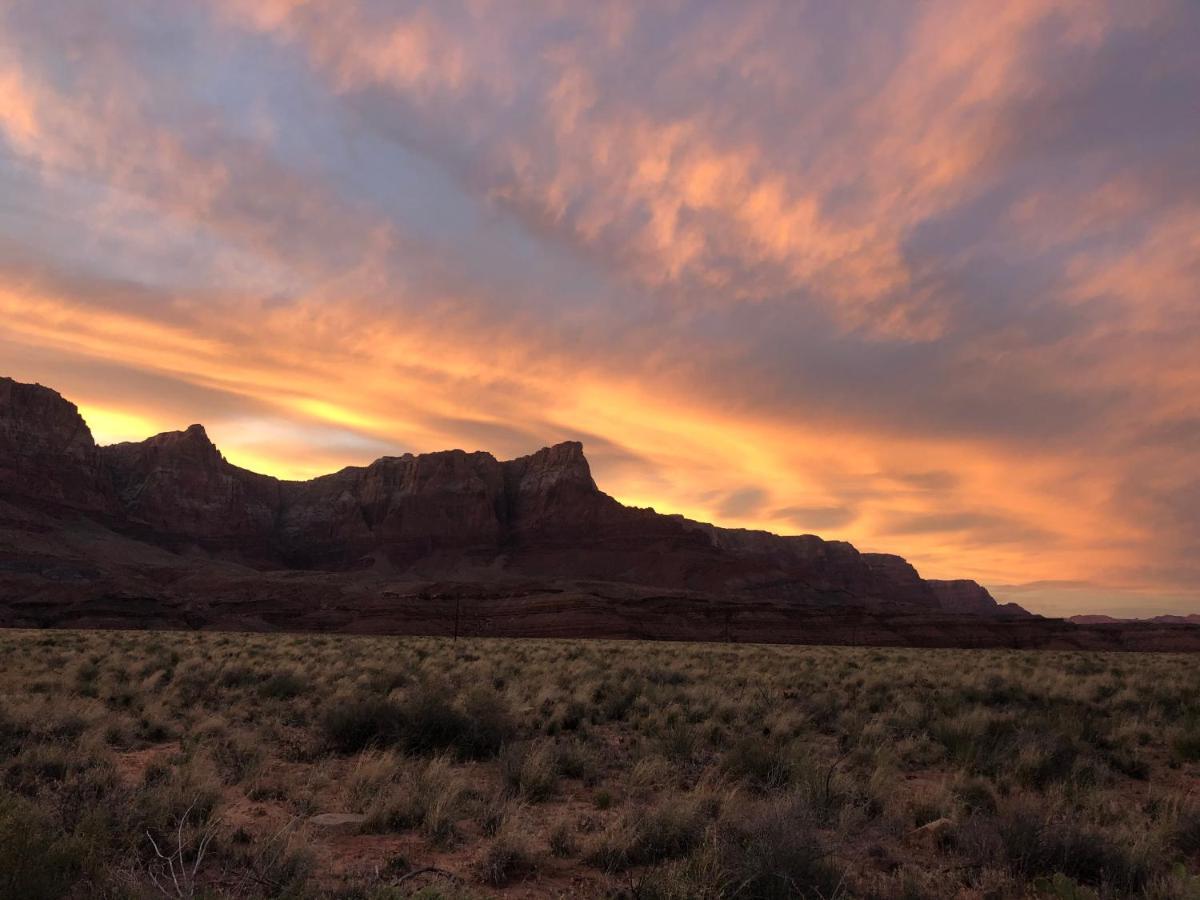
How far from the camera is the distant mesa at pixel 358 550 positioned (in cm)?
6925

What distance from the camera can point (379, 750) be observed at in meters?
9.83

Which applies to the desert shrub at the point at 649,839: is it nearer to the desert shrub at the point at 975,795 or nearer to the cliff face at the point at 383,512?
the desert shrub at the point at 975,795

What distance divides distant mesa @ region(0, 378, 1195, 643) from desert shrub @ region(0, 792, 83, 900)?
202 ft

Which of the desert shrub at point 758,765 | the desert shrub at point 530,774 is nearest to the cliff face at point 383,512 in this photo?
the desert shrub at point 758,765

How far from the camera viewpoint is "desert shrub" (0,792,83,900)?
14.2ft

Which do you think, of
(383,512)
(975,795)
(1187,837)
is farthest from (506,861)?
(383,512)

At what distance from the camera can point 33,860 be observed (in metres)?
4.55

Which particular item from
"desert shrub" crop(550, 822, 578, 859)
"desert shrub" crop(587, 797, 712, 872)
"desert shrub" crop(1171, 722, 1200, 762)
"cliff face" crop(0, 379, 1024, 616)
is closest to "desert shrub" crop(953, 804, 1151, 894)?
"desert shrub" crop(587, 797, 712, 872)

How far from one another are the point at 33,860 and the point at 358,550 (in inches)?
5914

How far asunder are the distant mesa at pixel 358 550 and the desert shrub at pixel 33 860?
61467mm

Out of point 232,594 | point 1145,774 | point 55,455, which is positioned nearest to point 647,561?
point 232,594

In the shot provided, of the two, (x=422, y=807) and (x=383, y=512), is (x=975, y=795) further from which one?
(x=383, y=512)

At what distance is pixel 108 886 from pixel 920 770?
9.78m

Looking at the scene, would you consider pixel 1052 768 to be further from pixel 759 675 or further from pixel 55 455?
pixel 55 455
